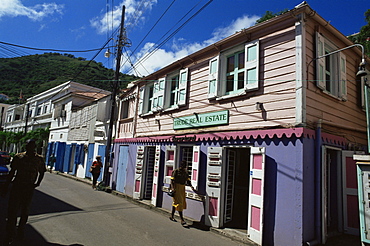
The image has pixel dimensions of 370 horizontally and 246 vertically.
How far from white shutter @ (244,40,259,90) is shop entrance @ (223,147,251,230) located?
79.0 inches

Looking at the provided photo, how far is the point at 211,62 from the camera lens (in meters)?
8.02

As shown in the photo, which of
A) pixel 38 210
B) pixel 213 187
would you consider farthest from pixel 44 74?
pixel 213 187

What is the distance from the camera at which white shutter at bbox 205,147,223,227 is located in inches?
264

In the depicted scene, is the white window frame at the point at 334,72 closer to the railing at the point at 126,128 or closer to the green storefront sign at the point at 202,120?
the green storefront sign at the point at 202,120

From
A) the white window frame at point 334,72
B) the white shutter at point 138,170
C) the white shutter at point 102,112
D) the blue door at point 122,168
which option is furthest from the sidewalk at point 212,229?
the white shutter at point 102,112

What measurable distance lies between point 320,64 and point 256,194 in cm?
361

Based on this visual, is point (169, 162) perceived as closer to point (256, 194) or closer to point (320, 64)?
point (256, 194)

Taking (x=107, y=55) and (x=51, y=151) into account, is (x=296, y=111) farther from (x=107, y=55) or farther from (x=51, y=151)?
(x=51, y=151)

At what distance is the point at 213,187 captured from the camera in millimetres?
6887

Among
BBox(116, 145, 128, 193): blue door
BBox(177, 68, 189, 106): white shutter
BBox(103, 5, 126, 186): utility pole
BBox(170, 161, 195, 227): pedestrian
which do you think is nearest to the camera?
BBox(170, 161, 195, 227): pedestrian

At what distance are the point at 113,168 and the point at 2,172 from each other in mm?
4923

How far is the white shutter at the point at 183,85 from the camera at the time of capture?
902 cm

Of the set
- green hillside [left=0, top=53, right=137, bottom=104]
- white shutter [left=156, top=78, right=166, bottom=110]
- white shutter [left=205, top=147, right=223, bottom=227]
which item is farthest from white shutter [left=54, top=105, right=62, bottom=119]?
white shutter [left=205, top=147, right=223, bottom=227]

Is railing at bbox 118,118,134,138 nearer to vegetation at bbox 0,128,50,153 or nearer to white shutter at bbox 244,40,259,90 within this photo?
white shutter at bbox 244,40,259,90
